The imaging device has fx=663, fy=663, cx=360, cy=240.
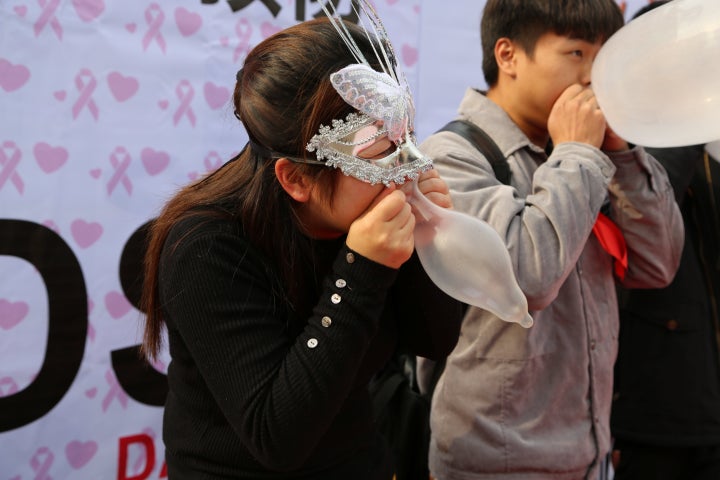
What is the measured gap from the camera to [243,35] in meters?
1.74

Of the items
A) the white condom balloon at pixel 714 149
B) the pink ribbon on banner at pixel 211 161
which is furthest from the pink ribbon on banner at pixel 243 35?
the white condom balloon at pixel 714 149

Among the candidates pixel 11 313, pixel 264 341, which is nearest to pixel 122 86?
pixel 11 313

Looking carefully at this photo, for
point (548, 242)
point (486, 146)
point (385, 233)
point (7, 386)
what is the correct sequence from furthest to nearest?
point (7, 386) → point (486, 146) → point (548, 242) → point (385, 233)

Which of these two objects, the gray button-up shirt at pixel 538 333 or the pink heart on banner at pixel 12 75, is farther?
the pink heart on banner at pixel 12 75

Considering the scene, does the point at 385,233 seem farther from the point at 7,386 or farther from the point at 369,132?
the point at 7,386

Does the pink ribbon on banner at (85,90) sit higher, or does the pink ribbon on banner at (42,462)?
the pink ribbon on banner at (85,90)

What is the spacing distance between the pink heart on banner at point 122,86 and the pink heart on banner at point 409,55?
785 mm

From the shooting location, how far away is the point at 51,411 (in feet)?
4.98

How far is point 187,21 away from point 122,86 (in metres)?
0.24

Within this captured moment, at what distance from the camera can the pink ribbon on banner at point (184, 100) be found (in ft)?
5.42

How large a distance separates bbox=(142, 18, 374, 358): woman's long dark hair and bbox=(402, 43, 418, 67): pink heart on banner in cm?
105

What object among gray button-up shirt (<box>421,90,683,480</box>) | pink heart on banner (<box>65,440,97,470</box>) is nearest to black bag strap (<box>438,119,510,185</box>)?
gray button-up shirt (<box>421,90,683,480</box>)

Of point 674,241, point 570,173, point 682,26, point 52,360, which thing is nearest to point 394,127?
point 570,173

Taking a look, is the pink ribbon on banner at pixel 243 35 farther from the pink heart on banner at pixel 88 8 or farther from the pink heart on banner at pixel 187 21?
the pink heart on banner at pixel 88 8
